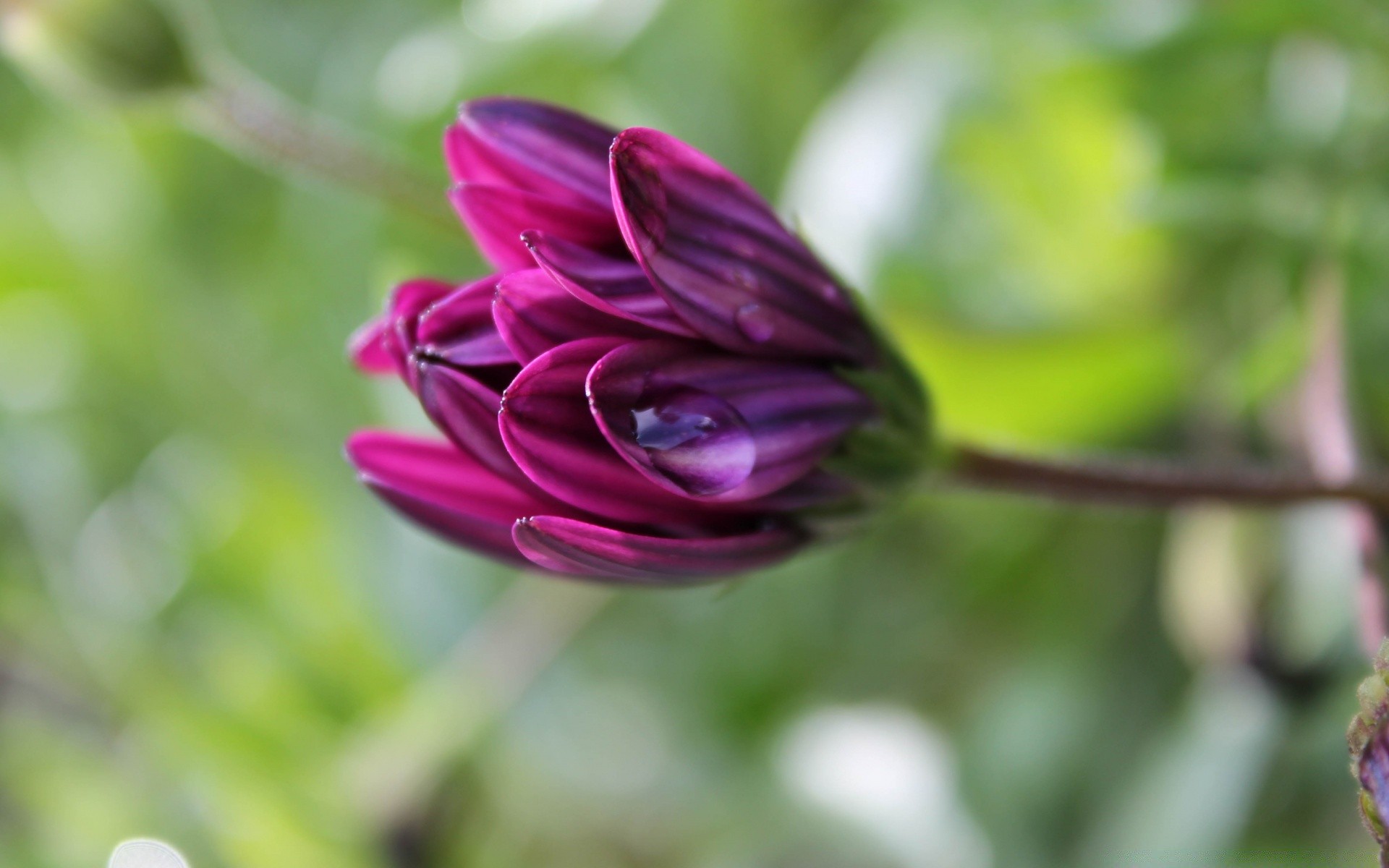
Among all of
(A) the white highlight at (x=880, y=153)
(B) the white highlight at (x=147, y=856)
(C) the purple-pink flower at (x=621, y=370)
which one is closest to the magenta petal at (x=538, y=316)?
(C) the purple-pink flower at (x=621, y=370)

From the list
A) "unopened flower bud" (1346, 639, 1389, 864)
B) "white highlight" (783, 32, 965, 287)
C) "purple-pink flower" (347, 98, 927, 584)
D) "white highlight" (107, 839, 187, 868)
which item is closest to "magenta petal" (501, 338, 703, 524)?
"purple-pink flower" (347, 98, 927, 584)

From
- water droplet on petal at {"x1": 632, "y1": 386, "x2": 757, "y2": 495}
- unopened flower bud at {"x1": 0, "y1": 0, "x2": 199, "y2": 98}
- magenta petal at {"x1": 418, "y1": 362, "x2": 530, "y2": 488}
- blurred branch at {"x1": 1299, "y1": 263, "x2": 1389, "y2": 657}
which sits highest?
unopened flower bud at {"x1": 0, "y1": 0, "x2": 199, "y2": 98}

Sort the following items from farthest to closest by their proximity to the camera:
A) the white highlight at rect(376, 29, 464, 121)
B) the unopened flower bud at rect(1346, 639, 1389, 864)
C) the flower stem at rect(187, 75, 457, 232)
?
the white highlight at rect(376, 29, 464, 121), the flower stem at rect(187, 75, 457, 232), the unopened flower bud at rect(1346, 639, 1389, 864)

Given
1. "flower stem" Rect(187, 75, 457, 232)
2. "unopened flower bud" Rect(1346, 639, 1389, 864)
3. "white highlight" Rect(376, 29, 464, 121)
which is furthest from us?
"white highlight" Rect(376, 29, 464, 121)

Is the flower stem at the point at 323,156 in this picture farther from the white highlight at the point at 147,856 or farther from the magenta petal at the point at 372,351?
the white highlight at the point at 147,856

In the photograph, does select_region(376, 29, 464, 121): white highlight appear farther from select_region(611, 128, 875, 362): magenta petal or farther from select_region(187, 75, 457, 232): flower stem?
select_region(611, 128, 875, 362): magenta petal

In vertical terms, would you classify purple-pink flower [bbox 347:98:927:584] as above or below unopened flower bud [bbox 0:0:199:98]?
below

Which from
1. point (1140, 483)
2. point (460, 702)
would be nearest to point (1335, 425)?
point (1140, 483)
